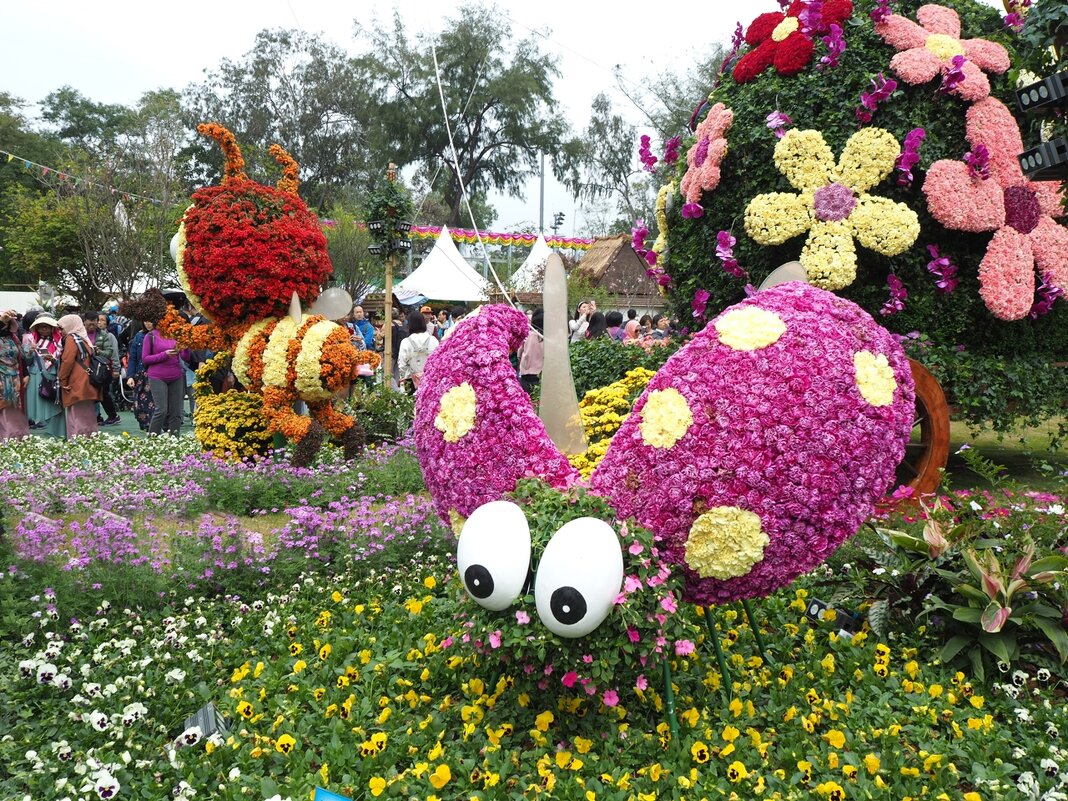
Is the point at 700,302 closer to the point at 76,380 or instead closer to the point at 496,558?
the point at 496,558

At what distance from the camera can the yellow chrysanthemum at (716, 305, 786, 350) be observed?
9.81 feet

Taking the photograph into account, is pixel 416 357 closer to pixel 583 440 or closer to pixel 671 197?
pixel 671 197

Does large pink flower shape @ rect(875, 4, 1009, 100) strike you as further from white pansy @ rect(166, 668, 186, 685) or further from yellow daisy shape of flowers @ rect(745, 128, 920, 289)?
white pansy @ rect(166, 668, 186, 685)

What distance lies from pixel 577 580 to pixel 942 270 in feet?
15.7

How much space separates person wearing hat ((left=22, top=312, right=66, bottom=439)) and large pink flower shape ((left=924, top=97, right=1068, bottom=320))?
9.24 m

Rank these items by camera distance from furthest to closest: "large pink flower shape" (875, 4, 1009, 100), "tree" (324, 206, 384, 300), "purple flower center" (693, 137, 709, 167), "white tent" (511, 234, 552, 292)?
"tree" (324, 206, 384, 300)
"white tent" (511, 234, 552, 292)
"purple flower center" (693, 137, 709, 167)
"large pink flower shape" (875, 4, 1009, 100)

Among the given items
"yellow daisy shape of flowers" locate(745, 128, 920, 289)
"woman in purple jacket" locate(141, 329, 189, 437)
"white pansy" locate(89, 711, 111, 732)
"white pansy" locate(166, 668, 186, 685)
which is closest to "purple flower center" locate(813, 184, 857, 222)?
"yellow daisy shape of flowers" locate(745, 128, 920, 289)

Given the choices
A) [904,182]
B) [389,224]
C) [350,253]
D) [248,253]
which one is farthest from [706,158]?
[350,253]

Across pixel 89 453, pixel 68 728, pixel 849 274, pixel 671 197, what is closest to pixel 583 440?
pixel 68 728

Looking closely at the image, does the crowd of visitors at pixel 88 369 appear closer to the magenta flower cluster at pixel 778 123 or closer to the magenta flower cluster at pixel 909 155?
the magenta flower cluster at pixel 778 123

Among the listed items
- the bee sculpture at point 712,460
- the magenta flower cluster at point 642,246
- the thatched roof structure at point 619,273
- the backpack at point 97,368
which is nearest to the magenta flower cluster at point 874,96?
the magenta flower cluster at point 642,246

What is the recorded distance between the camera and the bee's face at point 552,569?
103 inches

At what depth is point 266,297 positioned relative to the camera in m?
7.40

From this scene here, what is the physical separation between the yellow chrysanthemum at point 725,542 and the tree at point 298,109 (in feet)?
125
